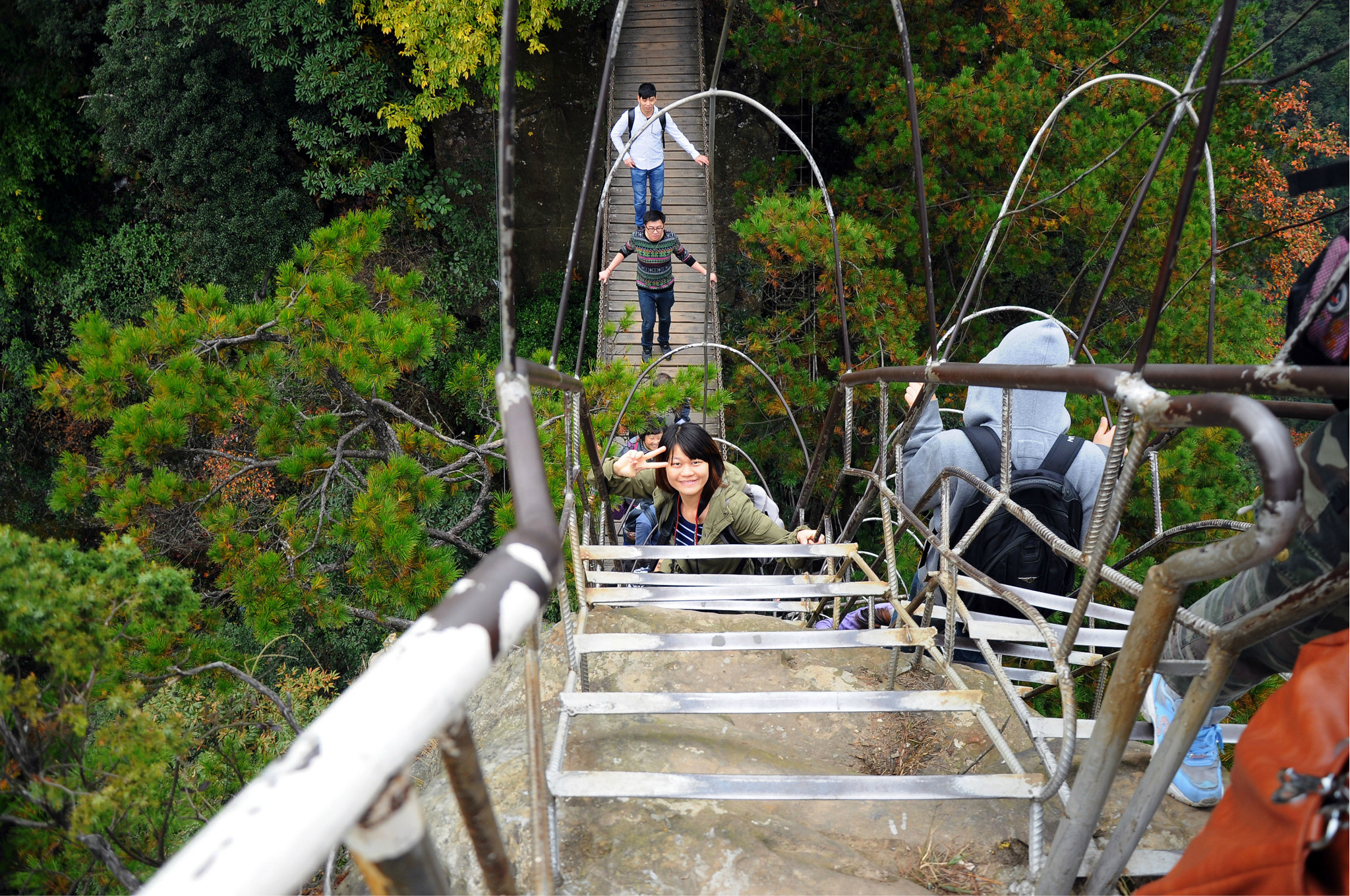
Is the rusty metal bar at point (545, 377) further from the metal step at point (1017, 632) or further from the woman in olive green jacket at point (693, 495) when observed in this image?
the woman in olive green jacket at point (693, 495)

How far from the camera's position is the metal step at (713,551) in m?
2.05

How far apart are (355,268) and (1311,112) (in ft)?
53.6

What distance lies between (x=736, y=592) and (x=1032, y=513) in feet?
2.35

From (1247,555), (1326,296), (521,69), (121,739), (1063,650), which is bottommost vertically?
(121,739)

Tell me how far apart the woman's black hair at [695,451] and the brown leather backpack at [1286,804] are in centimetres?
208

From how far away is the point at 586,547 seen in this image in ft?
6.79

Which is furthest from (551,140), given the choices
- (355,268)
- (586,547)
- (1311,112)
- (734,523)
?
(1311,112)

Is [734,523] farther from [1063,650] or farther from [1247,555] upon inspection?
[1247,555]

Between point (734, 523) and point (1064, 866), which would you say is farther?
point (734, 523)

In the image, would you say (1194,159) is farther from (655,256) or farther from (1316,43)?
(1316,43)

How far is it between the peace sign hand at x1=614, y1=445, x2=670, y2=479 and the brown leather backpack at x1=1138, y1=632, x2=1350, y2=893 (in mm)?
2109

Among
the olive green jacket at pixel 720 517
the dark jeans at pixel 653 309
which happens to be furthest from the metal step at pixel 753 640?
the dark jeans at pixel 653 309

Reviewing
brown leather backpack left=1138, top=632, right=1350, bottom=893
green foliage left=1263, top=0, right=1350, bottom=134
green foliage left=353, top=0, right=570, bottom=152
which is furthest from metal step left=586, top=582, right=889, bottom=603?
green foliage left=1263, top=0, right=1350, bottom=134

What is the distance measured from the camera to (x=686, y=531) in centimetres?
296
